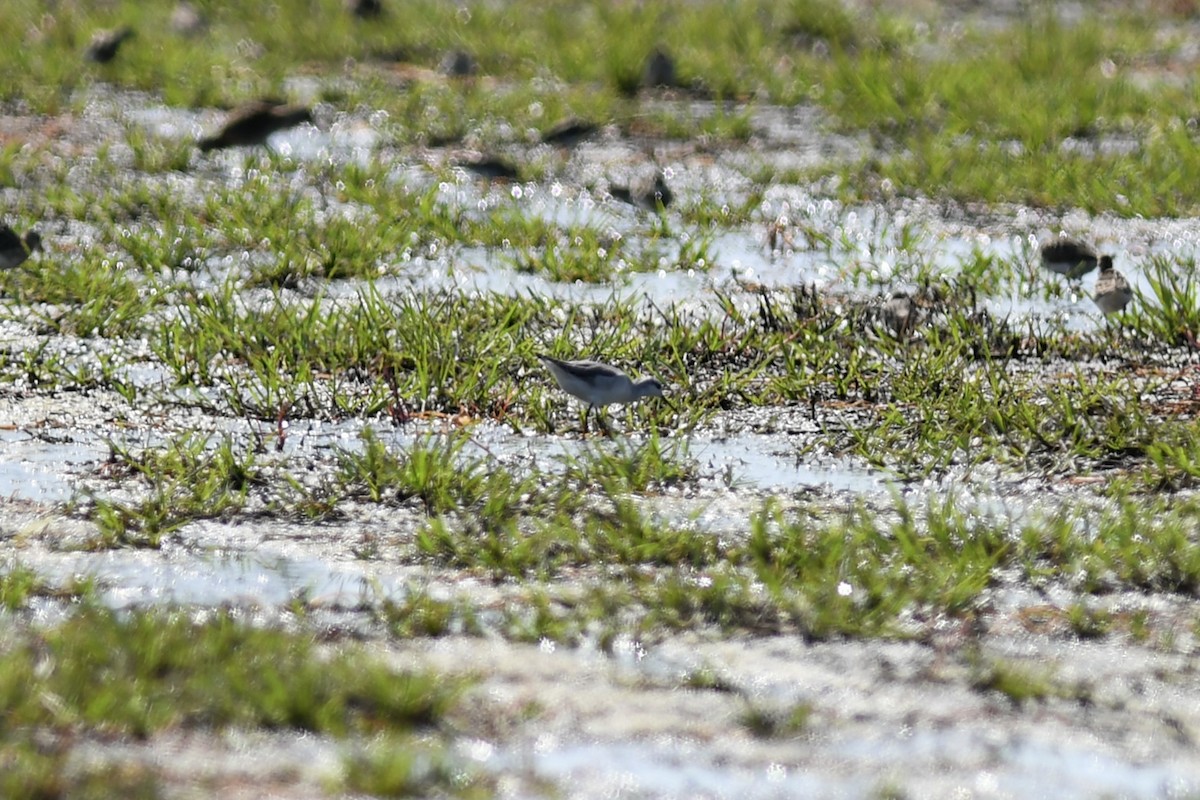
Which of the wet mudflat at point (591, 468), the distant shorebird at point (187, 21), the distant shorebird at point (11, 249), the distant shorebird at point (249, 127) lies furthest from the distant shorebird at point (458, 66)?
the distant shorebird at point (11, 249)

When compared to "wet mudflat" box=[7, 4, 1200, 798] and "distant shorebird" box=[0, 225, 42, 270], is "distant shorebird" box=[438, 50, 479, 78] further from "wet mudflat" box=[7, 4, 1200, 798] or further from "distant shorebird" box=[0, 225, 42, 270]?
"distant shorebird" box=[0, 225, 42, 270]

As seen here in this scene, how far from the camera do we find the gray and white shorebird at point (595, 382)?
443 centimetres

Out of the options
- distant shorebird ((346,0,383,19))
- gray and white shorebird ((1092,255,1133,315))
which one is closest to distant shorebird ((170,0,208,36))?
distant shorebird ((346,0,383,19))

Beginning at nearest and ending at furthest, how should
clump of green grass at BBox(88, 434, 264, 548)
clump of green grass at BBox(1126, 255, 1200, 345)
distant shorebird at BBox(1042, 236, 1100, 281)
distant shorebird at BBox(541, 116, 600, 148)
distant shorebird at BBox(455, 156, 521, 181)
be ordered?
clump of green grass at BBox(88, 434, 264, 548) → clump of green grass at BBox(1126, 255, 1200, 345) → distant shorebird at BBox(1042, 236, 1100, 281) → distant shorebird at BBox(455, 156, 521, 181) → distant shorebird at BBox(541, 116, 600, 148)

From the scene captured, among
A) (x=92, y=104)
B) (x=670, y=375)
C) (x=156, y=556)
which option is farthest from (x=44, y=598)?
(x=92, y=104)

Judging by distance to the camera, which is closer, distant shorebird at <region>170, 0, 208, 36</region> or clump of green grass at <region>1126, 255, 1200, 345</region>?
clump of green grass at <region>1126, 255, 1200, 345</region>

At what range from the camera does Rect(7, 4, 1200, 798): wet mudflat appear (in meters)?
2.93

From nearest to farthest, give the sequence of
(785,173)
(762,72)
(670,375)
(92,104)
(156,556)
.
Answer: (156,556) < (670,375) < (785,173) < (92,104) < (762,72)

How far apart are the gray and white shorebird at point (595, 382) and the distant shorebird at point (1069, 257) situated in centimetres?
209

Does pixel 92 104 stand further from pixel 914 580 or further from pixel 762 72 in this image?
pixel 914 580

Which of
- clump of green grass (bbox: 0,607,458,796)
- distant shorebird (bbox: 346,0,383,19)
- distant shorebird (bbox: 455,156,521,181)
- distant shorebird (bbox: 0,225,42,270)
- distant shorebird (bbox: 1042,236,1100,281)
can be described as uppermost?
clump of green grass (bbox: 0,607,458,796)

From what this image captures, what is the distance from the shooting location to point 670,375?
16.6 ft

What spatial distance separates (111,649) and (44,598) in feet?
1.37

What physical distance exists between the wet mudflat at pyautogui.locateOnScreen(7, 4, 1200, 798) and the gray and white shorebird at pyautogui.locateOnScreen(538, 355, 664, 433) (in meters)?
0.16
